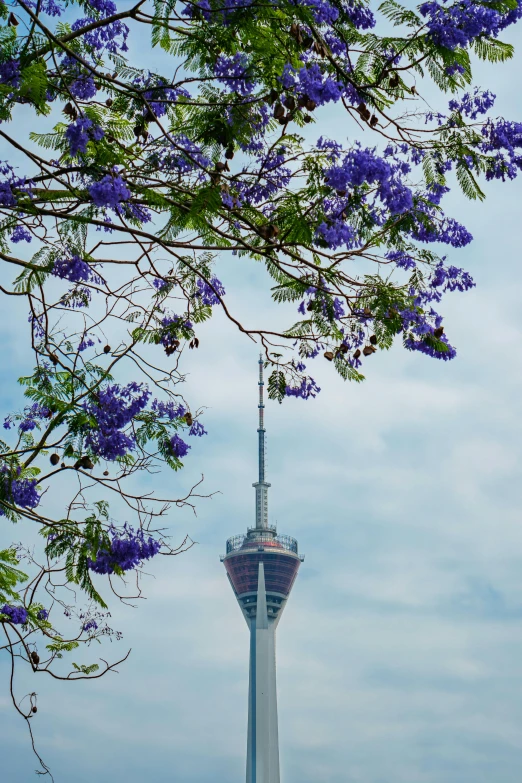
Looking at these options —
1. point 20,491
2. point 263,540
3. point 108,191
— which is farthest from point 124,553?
point 263,540

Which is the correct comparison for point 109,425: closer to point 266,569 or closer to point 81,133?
point 81,133

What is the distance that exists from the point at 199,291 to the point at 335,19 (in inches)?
110

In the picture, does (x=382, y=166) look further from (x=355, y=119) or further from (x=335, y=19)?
(x=335, y=19)

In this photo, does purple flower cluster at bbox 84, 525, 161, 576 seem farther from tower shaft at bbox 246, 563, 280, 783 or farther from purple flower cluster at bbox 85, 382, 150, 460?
tower shaft at bbox 246, 563, 280, 783

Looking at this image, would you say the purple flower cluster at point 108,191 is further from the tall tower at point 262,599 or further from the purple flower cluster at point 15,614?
the tall tower at point 262,599

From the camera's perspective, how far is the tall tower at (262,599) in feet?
321

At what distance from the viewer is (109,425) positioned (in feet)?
24.0

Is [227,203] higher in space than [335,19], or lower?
lower

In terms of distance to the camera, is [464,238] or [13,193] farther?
[464,238]

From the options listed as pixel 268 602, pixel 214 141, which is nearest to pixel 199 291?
pixel 214 141

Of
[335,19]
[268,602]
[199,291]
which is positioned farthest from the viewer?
[268,602]

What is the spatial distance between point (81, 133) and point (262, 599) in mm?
94896

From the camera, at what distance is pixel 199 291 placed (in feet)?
27.4

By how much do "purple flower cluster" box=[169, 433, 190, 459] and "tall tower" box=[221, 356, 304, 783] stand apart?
90.8 metres
